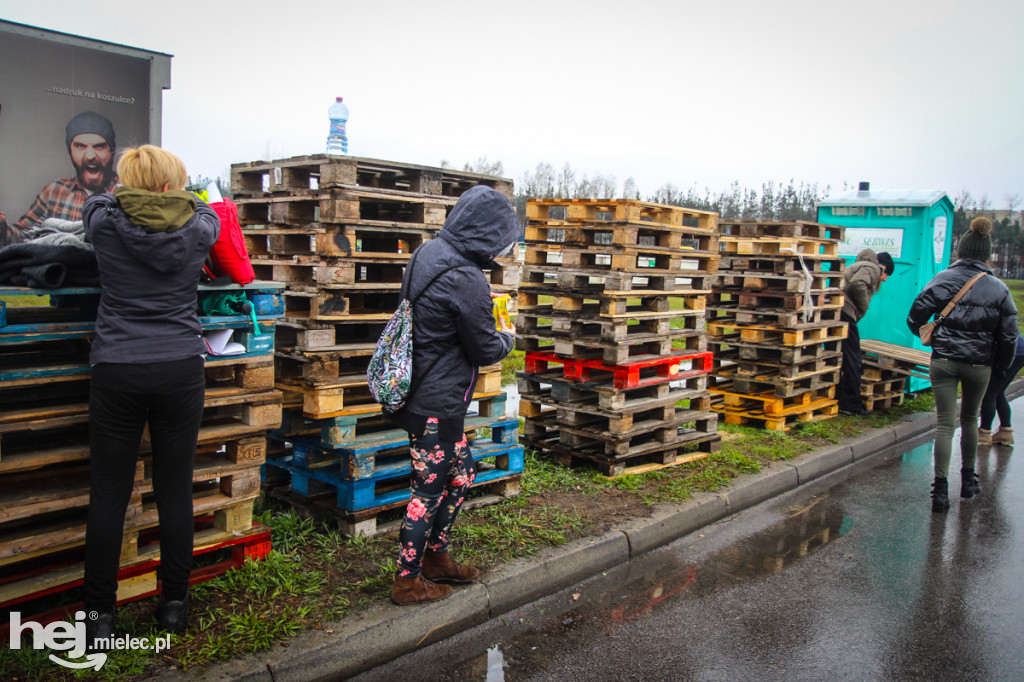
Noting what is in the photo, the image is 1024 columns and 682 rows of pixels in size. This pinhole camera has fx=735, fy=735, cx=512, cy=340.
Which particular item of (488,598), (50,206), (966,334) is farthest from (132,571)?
A: (966,334)

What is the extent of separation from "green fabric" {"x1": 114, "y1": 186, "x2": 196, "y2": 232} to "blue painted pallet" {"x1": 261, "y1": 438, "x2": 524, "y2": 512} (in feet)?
6.71

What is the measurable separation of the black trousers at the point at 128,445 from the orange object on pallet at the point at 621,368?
378cm

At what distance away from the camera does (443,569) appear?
4.34 meters

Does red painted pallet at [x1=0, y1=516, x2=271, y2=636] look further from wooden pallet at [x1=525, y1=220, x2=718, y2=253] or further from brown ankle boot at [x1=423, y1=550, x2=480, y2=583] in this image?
wooden pallet at [x1=525, y1=220, x2=718, y2=253]

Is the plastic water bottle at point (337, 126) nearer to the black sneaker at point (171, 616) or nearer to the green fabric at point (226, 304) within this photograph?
the green fabric at point (226, 304)

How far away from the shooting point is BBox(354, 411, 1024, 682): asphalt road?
3.93m

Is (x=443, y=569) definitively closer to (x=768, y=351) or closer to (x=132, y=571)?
(x=132, y=571)

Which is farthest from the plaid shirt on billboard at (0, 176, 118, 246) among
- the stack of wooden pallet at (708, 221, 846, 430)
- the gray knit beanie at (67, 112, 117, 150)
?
the stack of wooden pallet at (708, 221, 846, 430)

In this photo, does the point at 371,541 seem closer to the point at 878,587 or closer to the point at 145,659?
the point at 145,659

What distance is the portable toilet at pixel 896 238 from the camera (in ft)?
33.7

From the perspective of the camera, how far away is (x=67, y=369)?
3.56 meters

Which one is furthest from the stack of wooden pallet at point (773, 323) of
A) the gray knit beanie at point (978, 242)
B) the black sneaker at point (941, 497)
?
the gray knit beanie at point (978, 242)

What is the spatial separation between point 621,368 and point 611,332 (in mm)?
341

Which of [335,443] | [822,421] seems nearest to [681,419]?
[822,421]
